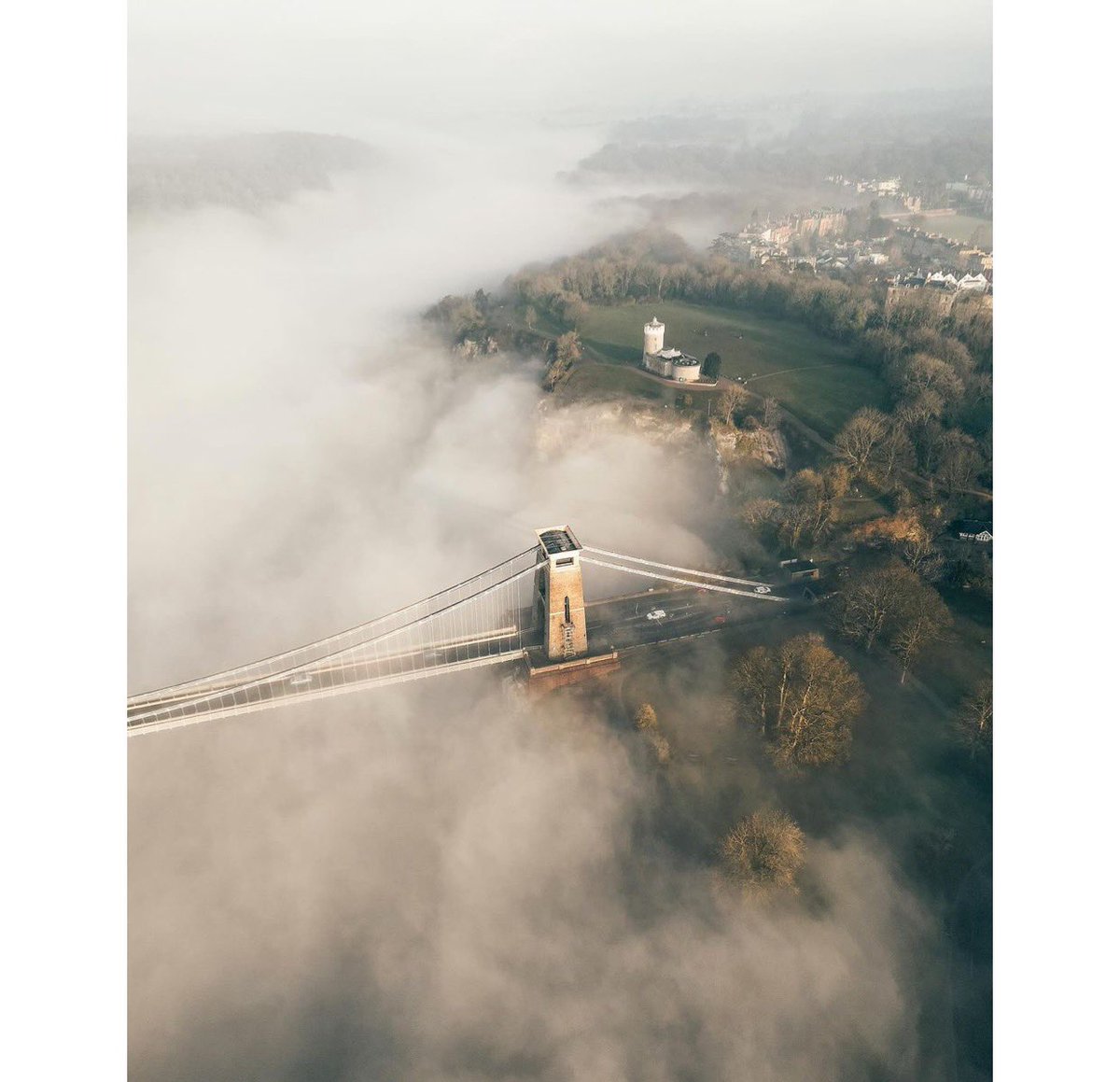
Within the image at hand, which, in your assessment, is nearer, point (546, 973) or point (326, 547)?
point (546, 973)

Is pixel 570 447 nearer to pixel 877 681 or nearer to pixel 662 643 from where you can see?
pixel 662 643

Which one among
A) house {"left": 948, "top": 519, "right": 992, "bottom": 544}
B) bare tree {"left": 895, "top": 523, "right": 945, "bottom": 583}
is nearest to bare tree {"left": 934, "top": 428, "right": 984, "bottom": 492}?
house {"left": 948, "top": 519, "right": 992, "bottom": 544}

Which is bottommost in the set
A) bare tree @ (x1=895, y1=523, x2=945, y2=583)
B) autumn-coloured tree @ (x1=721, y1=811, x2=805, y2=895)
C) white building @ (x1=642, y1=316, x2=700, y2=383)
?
autumn-coloured tree @ (x1=721, y1=811, x2=805, y2=895)

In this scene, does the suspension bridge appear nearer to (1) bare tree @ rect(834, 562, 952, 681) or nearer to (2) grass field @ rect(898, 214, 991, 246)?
(1) bare tree @ rect(834, 562, 952, 681)

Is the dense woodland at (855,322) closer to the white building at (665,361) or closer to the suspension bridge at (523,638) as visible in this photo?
the white building at (665,361)

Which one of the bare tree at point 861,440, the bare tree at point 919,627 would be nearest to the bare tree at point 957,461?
the bare tree at point 861,440

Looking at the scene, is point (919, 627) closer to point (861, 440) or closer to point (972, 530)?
point (972, 530)

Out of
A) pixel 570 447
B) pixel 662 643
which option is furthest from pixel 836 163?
pixel 662 643
